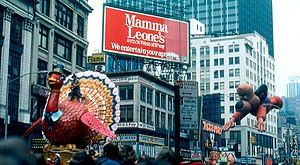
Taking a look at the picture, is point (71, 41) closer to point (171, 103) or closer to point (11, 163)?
point (171, 103)

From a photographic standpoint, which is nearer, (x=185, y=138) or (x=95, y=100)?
(x=95, y=100)

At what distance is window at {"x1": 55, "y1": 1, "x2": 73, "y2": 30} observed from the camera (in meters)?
43.7

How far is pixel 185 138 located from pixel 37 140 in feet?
123

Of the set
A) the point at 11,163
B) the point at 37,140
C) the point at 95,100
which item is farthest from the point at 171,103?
the point at 11,163

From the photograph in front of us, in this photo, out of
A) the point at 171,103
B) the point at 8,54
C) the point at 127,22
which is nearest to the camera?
the point at 8,54

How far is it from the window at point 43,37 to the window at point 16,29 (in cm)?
335

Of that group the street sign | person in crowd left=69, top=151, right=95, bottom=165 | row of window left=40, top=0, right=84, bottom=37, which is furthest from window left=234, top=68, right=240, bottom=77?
person in crowd left=69, top=151, right=95, bottom=165

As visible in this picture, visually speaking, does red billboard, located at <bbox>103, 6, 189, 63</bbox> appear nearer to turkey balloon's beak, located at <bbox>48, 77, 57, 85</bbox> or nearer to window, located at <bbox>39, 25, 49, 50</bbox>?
window, located at <bbox>39, 25, 49, 50</bbox>

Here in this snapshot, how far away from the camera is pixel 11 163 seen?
357cm

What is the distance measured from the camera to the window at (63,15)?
143ft

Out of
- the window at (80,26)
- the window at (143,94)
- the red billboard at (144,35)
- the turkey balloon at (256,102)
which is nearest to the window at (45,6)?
the window at (80,26)

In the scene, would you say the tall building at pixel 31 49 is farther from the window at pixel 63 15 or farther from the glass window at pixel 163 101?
the glass window at pixel 163 101

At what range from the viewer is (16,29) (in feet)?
120

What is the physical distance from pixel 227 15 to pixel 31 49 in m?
101
